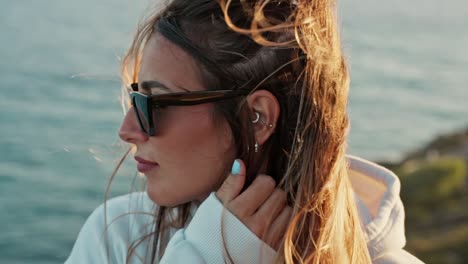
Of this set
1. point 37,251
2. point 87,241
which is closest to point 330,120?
point 87,241

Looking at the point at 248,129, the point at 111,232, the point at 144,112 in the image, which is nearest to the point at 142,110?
the point at 144,112

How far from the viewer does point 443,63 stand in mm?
16516

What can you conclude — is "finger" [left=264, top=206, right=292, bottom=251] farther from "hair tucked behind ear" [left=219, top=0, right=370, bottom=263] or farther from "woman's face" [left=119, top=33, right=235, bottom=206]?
"woman's face" [left=119, top=33, right=235, bottom=206]

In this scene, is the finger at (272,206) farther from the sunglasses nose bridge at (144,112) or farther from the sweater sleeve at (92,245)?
the sweater sleeve at (92,245)

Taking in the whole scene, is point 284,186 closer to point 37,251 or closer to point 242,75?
point 242,75

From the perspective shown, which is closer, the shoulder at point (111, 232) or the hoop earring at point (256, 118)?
the hoop earring at point (256, 118)

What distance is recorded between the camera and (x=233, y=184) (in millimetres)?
2361

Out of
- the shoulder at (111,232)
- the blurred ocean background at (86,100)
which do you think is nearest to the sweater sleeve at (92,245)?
the shoulder at (111,232)

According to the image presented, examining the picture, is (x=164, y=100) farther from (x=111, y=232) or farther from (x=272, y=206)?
(x=111, y=232)

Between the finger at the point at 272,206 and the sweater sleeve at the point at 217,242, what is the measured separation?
2.6 inches

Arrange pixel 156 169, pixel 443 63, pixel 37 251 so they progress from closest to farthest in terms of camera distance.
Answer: pixel 156 169 → pixel 37 251 → pixel 443 63

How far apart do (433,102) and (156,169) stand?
461 inches

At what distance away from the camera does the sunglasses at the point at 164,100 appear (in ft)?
7.82

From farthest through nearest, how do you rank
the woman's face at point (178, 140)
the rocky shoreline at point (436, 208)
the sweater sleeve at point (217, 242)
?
the rocky shoreline at point (436, 208), the woman's face at point (178, 140), the sweater sleeve at point (217, 242)
